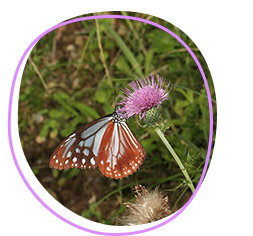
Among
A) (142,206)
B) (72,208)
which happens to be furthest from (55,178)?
(142,206)

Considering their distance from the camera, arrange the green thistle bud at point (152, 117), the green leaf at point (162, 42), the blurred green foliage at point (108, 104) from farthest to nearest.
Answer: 1. the green leaf at point (162, 42)
2. the blurred green foliage at point (108, 104)
3. the green thistle bud at point (152, 117)

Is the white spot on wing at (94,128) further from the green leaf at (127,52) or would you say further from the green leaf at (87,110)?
the green leaf at (127,52)

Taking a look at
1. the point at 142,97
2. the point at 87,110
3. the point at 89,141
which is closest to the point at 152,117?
the point at 142,97

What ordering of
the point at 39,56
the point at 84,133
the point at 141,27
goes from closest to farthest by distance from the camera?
the point at 84,133, the point at 141,27, the point at 39,56

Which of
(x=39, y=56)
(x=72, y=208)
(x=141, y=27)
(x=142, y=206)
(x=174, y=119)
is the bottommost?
(x=72, y=208)

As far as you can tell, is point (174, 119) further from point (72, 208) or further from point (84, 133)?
point (72, 208)

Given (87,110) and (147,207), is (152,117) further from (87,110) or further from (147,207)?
(87,110)

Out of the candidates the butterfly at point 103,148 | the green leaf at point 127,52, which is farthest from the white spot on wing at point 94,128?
the green leaf at point 127,52
